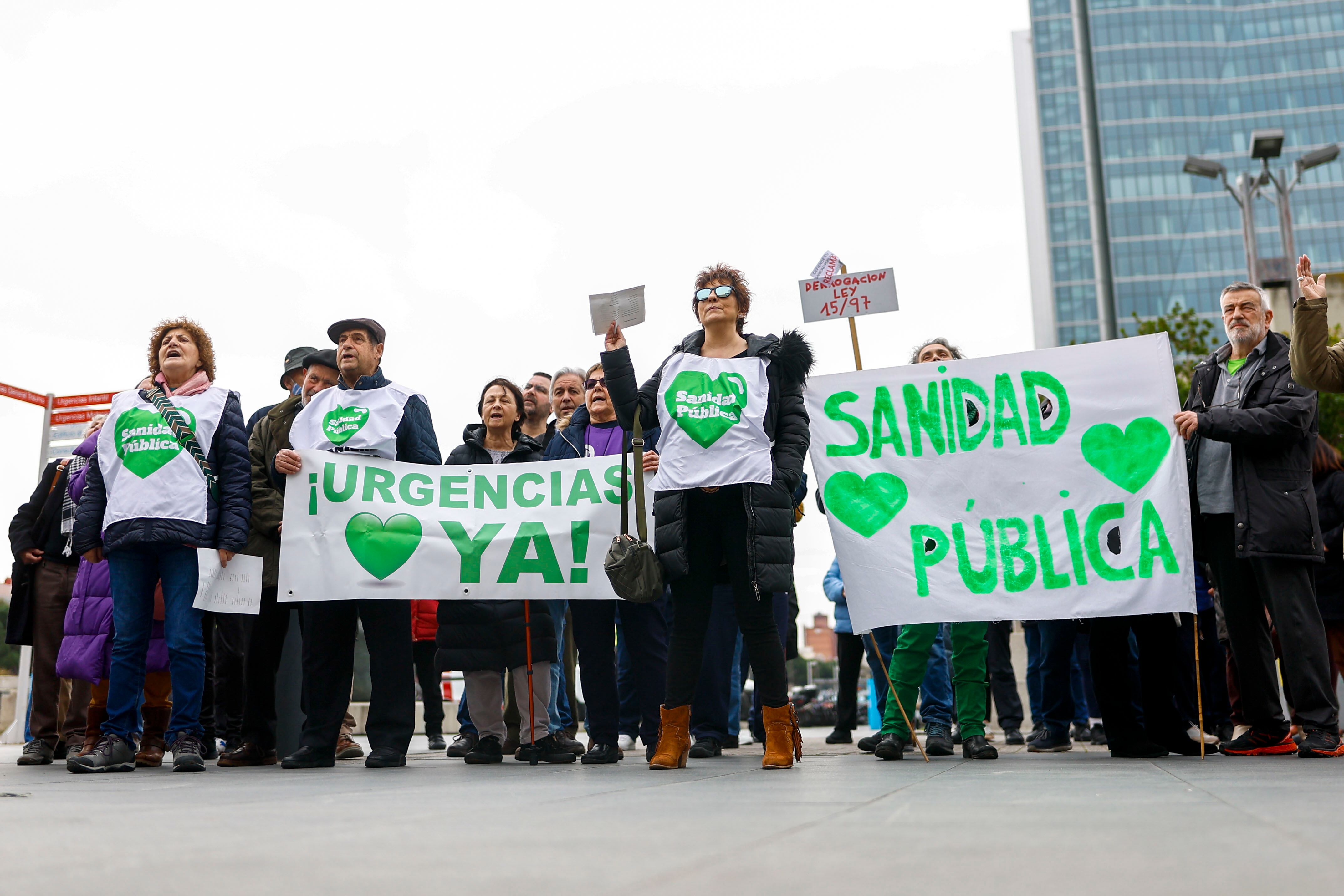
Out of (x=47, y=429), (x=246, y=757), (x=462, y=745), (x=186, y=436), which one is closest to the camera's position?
(x=186, y=436)

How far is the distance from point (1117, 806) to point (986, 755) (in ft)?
8.71

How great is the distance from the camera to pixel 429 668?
9.32 m

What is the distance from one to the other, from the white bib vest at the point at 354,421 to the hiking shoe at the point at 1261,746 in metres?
4.28

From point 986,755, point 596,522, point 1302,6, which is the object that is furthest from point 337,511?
point 1302,6

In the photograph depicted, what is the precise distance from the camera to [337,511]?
633 centimetres

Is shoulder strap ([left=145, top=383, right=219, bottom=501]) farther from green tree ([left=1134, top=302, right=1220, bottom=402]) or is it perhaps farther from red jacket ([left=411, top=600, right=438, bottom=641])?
green tree ([left=1134, top=302, right=1220, bottom=402])

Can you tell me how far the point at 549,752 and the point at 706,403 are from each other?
196 cm

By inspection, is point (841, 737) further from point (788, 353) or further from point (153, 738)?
point (153, 738)

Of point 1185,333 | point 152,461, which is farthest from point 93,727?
point 1185,333

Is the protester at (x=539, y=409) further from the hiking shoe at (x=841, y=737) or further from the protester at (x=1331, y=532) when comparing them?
the protester at (x=1331, y=532)

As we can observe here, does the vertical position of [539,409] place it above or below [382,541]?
above

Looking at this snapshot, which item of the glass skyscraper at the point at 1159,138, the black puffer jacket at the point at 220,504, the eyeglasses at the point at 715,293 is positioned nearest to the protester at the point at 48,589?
the black puffer jacket at the point at 220,504

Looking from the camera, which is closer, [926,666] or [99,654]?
[926,666]

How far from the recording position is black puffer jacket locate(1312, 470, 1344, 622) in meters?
6.85
